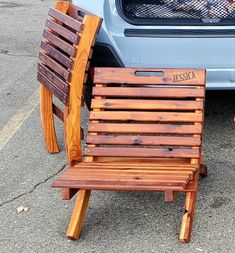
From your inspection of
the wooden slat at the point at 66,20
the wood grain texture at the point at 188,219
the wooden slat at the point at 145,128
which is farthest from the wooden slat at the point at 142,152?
the wooden slat at the point at 66,20

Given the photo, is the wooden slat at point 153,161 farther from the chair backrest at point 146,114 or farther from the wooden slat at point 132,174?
the wooden slat at point 132,174

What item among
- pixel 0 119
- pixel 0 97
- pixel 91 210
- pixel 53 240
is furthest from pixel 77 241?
→ pixel 0 97

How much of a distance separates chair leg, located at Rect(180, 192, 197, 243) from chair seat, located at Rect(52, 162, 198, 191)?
0.13 meters

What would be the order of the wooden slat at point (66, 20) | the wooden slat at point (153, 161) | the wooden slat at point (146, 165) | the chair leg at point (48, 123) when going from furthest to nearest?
the chair leg at point (48, 123) < the wooden slat at point (66, 20) < the wooden slat at point (153, 161) < the wooden slat at point (146, 165)

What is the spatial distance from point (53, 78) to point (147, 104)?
0.72 meters

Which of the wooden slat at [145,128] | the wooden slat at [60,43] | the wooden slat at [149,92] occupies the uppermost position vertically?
the wooden slat at [60,43]

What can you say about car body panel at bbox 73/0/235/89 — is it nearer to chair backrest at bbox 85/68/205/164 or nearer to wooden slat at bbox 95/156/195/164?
chair backrest at bbox 85/68/205/164

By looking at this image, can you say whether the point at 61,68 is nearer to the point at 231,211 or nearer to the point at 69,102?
the point at 69,102

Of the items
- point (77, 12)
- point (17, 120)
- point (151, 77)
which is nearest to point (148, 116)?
point (151, 77)

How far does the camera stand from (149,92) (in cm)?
338

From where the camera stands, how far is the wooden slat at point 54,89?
348 centimetres

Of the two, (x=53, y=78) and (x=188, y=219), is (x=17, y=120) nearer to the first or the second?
(x=53, y=78)

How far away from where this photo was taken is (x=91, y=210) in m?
3.25

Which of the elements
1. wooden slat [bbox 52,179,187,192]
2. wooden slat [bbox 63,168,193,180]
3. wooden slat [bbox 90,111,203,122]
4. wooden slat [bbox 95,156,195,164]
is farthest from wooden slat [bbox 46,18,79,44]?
wooden slat [bbox 52,179,187,192]
